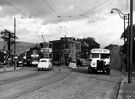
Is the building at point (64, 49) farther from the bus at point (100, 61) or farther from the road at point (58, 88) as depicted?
the road at point (58, 88)

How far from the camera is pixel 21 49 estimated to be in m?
138

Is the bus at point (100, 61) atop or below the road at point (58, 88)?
atop

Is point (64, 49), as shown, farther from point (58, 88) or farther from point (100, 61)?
point (58, 88)

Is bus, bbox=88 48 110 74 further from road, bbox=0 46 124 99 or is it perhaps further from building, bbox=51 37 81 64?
building, bbox=51 37 81 64

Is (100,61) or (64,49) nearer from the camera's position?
(100,61)

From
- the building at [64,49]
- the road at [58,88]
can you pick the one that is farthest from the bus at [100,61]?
the building at [64,49]

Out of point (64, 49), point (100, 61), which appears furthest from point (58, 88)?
point (64, 49)

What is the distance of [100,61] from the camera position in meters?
31.0

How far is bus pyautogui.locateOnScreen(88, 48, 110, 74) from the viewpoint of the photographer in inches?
1222

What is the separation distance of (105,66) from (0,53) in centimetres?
3901

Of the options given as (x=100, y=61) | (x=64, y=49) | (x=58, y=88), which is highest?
(x=64, y=49)

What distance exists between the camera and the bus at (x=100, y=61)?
31.0m

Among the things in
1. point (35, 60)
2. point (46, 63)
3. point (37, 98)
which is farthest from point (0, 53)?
point (37, 98)

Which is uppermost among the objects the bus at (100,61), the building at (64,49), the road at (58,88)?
the building at (64,49)
